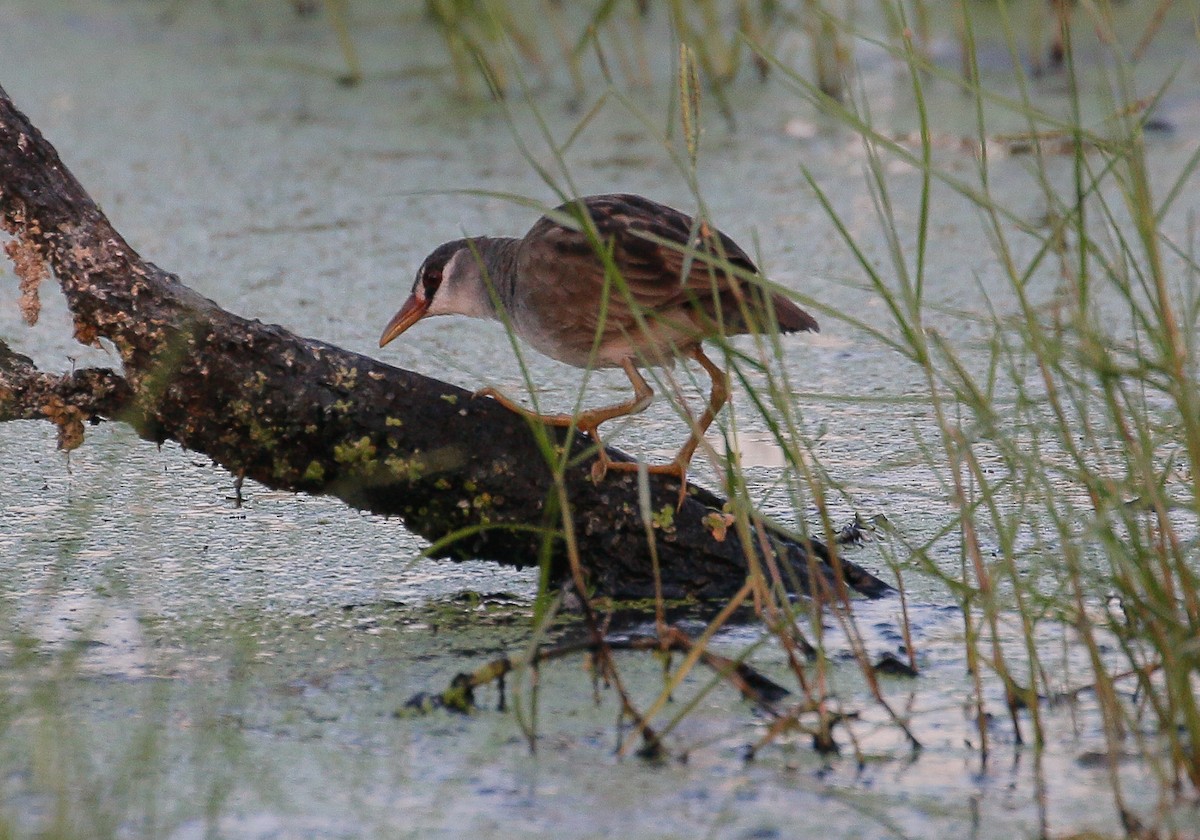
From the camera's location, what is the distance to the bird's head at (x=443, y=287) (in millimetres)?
2781

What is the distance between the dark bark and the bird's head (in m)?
0.58

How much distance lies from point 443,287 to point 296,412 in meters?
0.71

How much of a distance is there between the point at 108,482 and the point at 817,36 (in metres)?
2.94

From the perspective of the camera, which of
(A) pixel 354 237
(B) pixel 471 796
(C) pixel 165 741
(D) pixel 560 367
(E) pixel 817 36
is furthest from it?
(E) pixel 817 36

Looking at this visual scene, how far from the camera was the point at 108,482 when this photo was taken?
266 centimetres

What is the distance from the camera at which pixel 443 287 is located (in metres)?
2.81

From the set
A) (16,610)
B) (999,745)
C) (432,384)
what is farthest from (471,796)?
(16,610)

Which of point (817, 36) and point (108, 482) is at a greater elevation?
point (817, 36)

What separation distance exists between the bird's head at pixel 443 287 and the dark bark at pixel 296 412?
0.58m

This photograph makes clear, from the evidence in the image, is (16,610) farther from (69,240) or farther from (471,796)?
(471,796)

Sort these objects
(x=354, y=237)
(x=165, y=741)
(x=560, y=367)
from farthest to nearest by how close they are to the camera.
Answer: (x=354, y=237) < (x=560, y=367) < (x=165, y=741)

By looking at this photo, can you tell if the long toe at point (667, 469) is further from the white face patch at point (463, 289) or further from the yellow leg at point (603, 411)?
the white face patch at point (463, 289)

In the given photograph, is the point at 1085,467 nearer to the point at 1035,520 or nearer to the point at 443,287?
the point at 1035,520

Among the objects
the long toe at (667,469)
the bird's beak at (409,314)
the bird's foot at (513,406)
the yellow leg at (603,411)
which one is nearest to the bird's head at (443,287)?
the bird's beak at (409,314)
